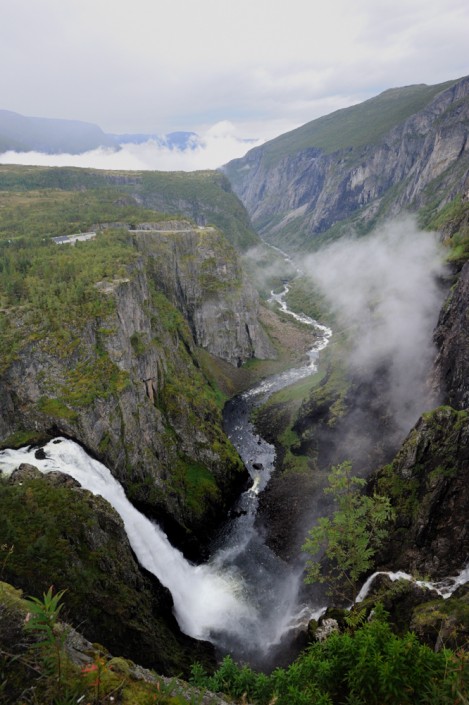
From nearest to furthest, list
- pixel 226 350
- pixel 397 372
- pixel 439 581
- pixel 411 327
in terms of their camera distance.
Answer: pixel 439 581 → pixel 397 372 → pixel 411 327 → pixel 226 350

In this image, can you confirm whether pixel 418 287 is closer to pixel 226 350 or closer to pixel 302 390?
pixel 302 390

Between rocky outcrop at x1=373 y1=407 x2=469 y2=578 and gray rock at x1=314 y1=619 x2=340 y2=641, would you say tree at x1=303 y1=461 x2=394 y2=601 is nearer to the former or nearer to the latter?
rocky outcrop at x1=373 y1=407 x2=469 y2=578

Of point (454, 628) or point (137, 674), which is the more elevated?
point (137, 674)

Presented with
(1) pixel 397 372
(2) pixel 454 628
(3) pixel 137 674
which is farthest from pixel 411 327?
(3) pixel 137 674

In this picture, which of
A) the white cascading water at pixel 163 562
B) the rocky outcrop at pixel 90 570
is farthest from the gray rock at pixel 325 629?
the rocky outcrop at pixel 90 570

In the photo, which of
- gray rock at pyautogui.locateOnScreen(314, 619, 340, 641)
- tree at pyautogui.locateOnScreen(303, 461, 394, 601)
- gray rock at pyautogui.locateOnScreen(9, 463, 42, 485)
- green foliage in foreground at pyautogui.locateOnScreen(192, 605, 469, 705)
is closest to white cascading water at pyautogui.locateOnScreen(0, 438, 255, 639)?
gray rock at pyautogui.locateOnScreen(9, 463, 42, 485)

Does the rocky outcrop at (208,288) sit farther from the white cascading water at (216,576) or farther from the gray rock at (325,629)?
the gray rock at (325,629)
